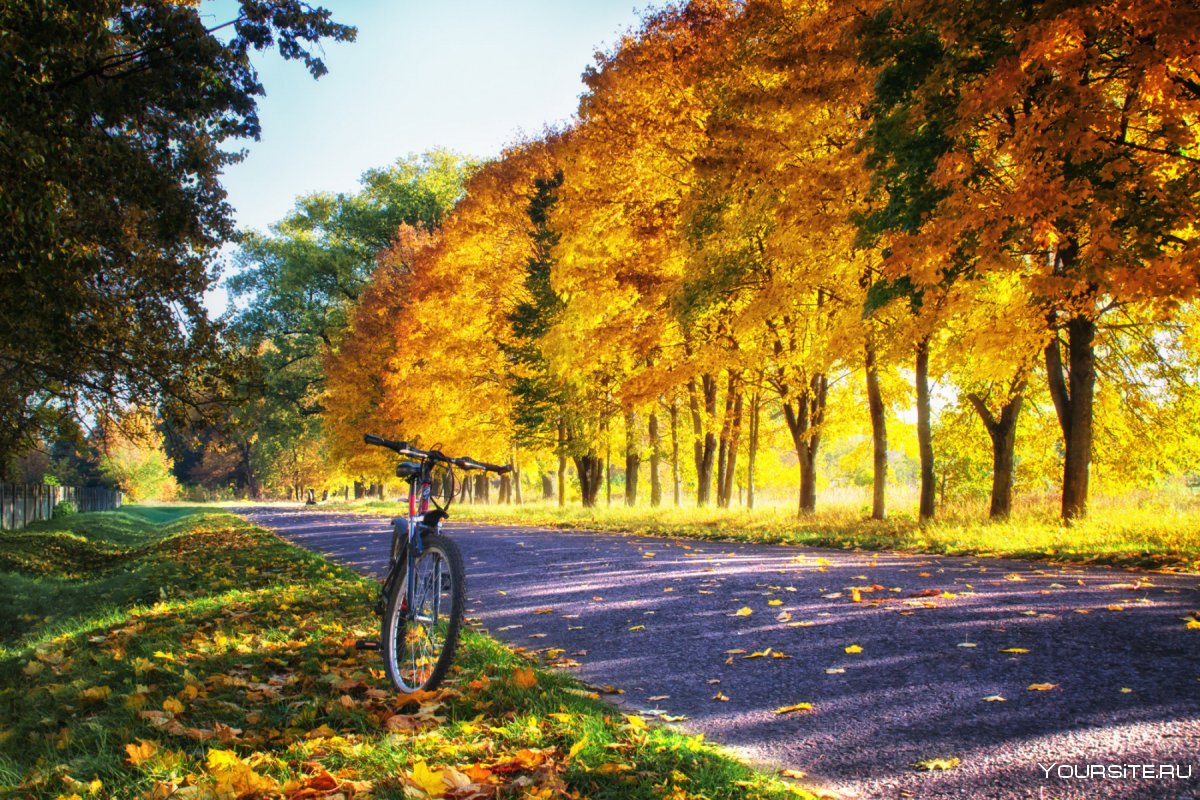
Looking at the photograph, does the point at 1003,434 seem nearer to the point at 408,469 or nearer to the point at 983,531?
Result: the point at 983,531

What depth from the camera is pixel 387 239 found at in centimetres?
4522

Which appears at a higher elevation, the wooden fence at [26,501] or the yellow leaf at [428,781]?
the yellow leaf at [428,781]

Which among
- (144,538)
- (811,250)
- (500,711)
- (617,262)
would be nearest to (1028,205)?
(811,250)

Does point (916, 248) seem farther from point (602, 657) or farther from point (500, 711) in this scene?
point (500, 711)

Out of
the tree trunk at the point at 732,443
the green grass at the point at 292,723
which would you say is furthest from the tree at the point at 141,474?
the green grass at the point at 292,723

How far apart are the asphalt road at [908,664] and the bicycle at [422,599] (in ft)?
3.17

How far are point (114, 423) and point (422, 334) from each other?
1472 cm

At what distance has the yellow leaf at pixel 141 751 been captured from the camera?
10.6ft

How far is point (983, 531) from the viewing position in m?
11.7

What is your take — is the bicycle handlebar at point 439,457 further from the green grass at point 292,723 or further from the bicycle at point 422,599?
the green grass at point 292,723

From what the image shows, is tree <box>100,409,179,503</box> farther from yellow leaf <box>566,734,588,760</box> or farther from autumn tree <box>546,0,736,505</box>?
yellow leaf <box>566,734,588,760</box>

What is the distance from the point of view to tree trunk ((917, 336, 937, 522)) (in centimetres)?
1477

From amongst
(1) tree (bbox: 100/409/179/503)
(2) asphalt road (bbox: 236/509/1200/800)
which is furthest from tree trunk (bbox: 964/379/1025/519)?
(1) tree (bbox: 100/409/179/503)

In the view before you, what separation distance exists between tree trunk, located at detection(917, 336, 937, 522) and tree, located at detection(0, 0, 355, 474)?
11.3m
